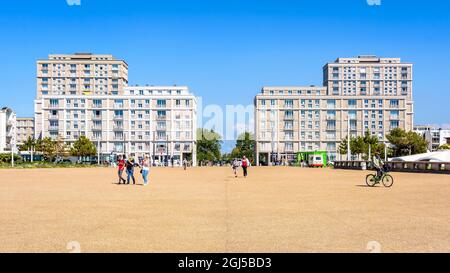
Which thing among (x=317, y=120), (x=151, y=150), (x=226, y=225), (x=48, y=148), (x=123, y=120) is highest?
(x=317, y=120)

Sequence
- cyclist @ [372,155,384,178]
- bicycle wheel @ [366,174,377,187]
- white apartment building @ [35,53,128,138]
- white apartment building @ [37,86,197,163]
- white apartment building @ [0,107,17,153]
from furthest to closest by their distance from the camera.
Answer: white apartment building @ [35,53,128,138] < white apartment building @ [0,107,17,153] < white apartment building @ [37,86,197,163] < bicycle wheel @ [366,174,377,187] < cyclist @ [372,155,384,178]

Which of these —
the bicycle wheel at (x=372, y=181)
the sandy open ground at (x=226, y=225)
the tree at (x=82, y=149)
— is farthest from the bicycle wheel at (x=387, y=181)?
the tree at (x=82, y=149)

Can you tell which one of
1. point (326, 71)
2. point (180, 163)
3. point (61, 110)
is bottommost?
point (180, 163)

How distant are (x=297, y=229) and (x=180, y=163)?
4216 inches

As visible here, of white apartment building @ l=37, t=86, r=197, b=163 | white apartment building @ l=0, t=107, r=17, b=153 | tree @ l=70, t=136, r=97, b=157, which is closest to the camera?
tree @ l=70, t=136, r=97, b=157

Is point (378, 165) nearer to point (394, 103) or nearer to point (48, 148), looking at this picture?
point (48, 148)

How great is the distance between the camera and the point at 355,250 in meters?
8.46

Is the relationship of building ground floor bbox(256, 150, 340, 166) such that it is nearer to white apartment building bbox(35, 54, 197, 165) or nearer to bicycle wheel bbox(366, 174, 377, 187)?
white apartment building bbox(35, 54, 197, 165)

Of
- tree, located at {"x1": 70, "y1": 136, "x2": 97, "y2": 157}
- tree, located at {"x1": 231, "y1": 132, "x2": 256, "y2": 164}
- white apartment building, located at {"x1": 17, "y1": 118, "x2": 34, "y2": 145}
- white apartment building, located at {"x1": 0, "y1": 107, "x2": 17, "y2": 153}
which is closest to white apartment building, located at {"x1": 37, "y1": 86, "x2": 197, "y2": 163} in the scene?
tree, located at {"x1": 70, "y1": 136, "x2": 97, "y2": 157}

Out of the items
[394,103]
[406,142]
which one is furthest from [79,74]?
[406,142]

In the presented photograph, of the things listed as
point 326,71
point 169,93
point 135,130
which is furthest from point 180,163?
point 326,71

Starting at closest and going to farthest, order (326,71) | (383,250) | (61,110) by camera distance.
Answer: (383,250) → (61,110) → (326,71)

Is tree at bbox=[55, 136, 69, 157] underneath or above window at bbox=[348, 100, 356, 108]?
underneath
